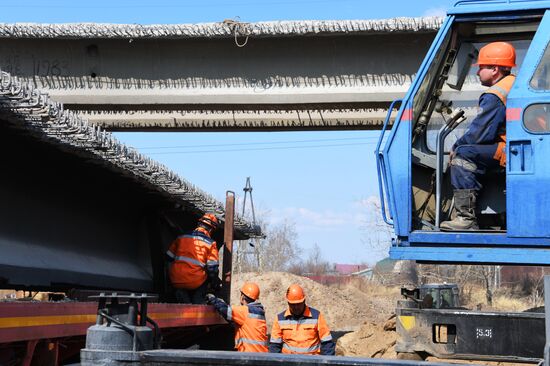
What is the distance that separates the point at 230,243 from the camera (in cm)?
1198

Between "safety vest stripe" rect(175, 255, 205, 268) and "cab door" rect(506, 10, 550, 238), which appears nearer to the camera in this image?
"cab door" rect(506, 10, 550, 238)

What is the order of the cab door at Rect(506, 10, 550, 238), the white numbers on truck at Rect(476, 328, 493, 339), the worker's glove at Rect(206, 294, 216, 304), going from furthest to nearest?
1. the worker's glove at Rect(206, 294, 216, 304)
2. the white numbers on truck at Rect(476, 328, 493, 339)
3. the cab door at Rect(506, 10, 550, 238)

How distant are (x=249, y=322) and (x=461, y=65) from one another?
14.4 ft

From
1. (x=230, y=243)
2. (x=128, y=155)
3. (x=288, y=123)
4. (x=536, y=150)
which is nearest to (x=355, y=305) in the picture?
(x=288, y=123)

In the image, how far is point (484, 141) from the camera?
244 inches

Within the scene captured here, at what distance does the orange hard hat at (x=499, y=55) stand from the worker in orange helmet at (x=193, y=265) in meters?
5.70

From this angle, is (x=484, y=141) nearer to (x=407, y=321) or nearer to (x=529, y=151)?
(x=529, y=151)

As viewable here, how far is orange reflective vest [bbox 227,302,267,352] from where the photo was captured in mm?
9758

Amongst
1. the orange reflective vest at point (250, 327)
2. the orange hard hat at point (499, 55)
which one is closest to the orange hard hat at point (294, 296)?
the orange reflective vest at point (250, 327)

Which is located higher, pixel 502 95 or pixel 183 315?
pixel 502 95

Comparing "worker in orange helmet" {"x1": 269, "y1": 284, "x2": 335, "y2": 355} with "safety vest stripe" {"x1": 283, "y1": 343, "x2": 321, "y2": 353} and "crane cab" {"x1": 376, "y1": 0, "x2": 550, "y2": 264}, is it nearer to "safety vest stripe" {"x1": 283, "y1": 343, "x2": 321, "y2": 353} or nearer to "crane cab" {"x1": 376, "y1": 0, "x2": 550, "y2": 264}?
"safety vest stripe" {"x1": 283, "y1": 343, "x2": 321, "y2": 353}

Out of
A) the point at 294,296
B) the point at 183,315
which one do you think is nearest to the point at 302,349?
the point at 294,296

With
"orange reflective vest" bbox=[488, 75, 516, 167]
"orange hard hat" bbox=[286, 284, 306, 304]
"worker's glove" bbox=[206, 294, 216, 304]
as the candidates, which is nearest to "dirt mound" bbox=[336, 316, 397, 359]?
"worker's glove" bbox=[206, 294, 216, 304]

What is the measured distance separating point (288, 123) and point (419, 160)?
→ 9.70 meters
